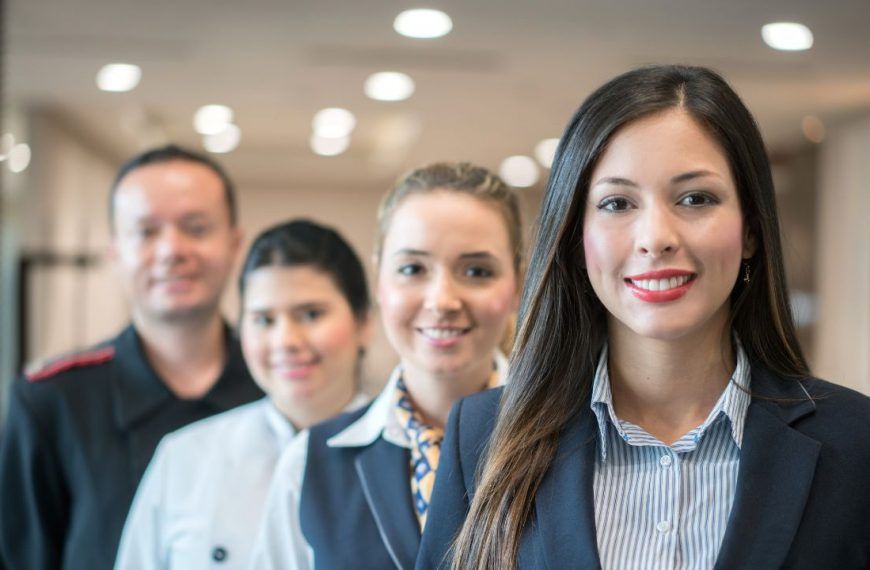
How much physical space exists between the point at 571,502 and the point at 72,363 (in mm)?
1463

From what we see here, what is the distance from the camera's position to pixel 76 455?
2160 mm

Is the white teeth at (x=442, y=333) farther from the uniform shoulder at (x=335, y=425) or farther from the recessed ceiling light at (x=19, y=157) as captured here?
the recessed ceiling light at (x=19, y=157)

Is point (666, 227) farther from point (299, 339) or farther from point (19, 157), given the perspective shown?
point (19, 157)

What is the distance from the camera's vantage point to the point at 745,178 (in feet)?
4.08

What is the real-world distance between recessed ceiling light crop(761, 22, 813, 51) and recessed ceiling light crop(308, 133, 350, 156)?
159 inches

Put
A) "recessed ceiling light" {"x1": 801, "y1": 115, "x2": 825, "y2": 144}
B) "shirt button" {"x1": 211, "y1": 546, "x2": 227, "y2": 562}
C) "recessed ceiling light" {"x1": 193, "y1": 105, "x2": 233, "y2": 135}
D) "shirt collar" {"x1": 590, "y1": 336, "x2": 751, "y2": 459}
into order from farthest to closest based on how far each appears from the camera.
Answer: "recessed ceiling light" {"x1": 193, "y1": 105, "x2": 233, "y2": 135} < "recessed ceiling light" {"x1": 801, "y1": 115, "x2": 825, "y2": 144} < "shirt button" {"x1": 211, "y1": 546, "x2": 227, "y2": 562} < "shirt collar" {"x1": 590, "y1": 336, "x2": 751, "y2": 459}

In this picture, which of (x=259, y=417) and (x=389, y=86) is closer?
(x=259, y=417)

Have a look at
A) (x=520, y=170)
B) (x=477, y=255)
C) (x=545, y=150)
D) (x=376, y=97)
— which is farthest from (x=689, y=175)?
(x=520, y=170)

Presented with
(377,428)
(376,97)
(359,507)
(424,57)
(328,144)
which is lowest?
(359,507)

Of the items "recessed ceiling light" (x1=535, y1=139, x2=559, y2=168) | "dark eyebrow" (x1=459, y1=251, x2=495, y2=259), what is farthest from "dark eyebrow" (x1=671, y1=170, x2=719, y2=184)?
"recessed ceiling light" (x1=535, y1=139, x2=559, y2=168)

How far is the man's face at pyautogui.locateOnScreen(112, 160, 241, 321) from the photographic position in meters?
2.26

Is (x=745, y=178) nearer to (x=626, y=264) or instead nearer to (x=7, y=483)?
(x=626, y=264)

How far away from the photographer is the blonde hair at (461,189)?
1761mm

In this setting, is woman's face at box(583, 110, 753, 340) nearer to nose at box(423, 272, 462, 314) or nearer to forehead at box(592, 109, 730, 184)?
forehead at box(592, 109, 730, 184)
